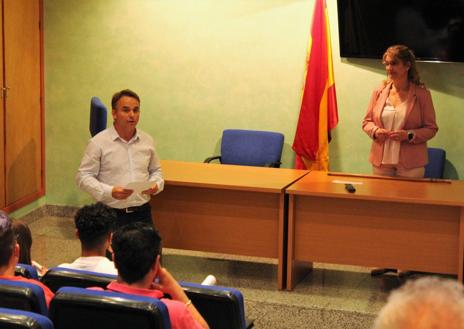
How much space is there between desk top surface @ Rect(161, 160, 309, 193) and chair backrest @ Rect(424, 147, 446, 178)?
3.43 feet

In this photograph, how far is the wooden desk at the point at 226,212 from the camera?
581 centimetres

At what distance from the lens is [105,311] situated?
3.03 metres

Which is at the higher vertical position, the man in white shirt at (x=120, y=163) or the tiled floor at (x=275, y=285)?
the man in white shirt at (x=120, y=163)

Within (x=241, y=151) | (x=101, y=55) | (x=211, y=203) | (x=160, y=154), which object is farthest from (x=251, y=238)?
(x=101, y=55)

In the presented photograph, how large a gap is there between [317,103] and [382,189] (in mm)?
1720

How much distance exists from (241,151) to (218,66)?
877 millimetres

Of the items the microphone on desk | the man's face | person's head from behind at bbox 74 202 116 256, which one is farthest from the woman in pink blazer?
person's head from behind at bbox 74 202 116 256

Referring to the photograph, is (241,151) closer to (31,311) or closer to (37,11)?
(37,11)

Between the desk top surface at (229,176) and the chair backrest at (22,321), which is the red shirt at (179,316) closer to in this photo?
the chair backrest at (22,321)

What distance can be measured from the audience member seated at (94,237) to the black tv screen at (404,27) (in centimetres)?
362

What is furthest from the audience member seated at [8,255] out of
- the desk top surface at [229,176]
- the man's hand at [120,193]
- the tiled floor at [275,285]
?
the desk top surface at [229,176]

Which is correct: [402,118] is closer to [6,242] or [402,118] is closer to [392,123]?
[392,123]

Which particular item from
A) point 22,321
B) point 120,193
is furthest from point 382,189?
point 22,321

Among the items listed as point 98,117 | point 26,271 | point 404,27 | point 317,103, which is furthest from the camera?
point 317,103
